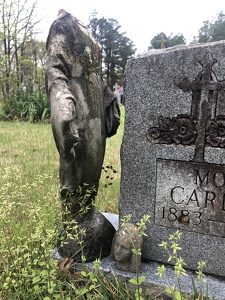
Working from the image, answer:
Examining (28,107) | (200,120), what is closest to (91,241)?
(200,120)

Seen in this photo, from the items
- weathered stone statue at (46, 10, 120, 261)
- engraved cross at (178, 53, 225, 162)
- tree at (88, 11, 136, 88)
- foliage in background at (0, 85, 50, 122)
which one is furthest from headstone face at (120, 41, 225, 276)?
tree at (88, 11, 136, 88)

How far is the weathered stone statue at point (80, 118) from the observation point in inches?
68.1

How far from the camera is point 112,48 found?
38.4m

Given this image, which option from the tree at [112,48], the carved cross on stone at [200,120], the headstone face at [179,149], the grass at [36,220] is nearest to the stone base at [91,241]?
the grass at [36,220]

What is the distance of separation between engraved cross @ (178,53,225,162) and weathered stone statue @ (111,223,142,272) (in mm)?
600

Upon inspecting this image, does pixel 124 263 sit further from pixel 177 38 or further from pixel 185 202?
pixel 177 38

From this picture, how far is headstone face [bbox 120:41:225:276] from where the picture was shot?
1.85 meters

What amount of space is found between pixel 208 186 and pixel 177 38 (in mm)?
35019

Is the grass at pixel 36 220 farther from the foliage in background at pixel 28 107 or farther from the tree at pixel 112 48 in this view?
the tree at pixel 112 48

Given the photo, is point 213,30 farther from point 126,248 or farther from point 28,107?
point 126,248

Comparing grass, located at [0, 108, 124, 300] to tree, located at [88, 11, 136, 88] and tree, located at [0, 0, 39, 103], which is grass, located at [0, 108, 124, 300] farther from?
tree, located at [88, 11, 136, 88]

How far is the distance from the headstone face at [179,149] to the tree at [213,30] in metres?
36.3

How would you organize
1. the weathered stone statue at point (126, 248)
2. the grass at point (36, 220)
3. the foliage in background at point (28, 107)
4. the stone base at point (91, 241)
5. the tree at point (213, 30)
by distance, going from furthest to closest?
the tree at point (213, 30) → the foliage in background at point (28, 107) → the stone base at point (91, 241) → the weathered stone statue at point (126, 248) → the grass at point (36, 220)

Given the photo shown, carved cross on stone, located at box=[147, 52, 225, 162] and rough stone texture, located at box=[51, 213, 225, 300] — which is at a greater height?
carved cross on stone, located at box=[147, 52, 225, 162]
